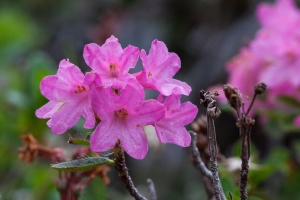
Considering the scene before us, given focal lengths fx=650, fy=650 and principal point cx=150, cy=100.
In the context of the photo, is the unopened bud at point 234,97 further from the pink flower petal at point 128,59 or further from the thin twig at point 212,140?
the pink flower petal at point 128,59

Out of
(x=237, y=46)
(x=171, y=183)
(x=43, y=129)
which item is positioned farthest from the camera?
(x=237, y=46)

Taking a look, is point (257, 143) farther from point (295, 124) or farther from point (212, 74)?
point (295, 124)

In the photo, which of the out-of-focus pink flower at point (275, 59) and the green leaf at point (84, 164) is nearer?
the green leaf at point (84, 164)

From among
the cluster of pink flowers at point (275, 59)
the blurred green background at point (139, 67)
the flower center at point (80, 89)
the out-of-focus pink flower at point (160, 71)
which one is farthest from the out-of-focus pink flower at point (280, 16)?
the flower center at point (80, 89)

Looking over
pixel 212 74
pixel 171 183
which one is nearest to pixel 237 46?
pixel 212 74

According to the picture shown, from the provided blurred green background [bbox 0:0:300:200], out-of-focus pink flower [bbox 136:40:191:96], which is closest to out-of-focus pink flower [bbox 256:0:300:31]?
blurred green background [bbox 0:0:300:200]

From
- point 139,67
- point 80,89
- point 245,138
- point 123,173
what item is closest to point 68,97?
point 80,89
